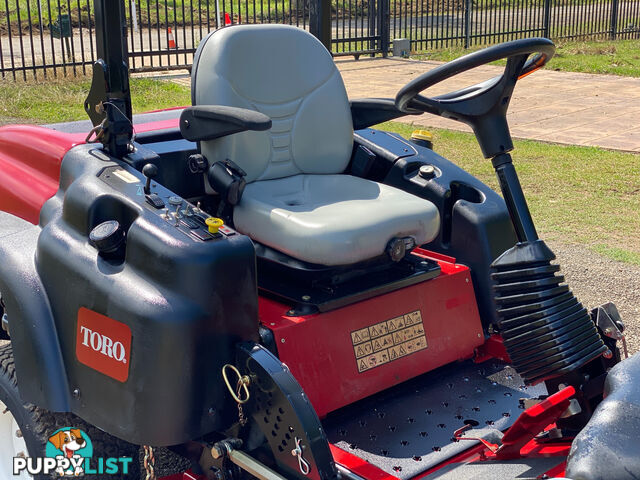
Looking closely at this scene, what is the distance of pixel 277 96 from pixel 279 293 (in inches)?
30.0

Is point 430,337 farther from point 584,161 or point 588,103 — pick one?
point 588,103

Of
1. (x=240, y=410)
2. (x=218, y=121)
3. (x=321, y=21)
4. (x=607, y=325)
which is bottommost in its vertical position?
(x=240, y=410)

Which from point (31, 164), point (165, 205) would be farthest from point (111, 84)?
point (31, 164)

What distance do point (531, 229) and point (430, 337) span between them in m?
0.69

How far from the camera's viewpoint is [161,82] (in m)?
10.1

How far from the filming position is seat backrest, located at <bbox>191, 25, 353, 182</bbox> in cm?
280

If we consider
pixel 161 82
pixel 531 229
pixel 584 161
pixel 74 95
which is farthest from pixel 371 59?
pixel 531 229

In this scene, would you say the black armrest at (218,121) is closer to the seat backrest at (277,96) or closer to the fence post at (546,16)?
the seat backrest at (277,96)

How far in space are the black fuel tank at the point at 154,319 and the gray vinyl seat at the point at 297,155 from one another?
392 mm

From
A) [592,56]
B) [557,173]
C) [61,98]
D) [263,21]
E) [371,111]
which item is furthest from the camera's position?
[263,21]

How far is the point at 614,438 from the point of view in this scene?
121 centimetres

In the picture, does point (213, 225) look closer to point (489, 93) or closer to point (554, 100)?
point (489, 93)

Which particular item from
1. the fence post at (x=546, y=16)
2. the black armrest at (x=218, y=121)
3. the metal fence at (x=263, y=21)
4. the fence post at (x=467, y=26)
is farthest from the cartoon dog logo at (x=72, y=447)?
the fence post at (x=546, y=16)

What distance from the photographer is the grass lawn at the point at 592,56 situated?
1174cm
